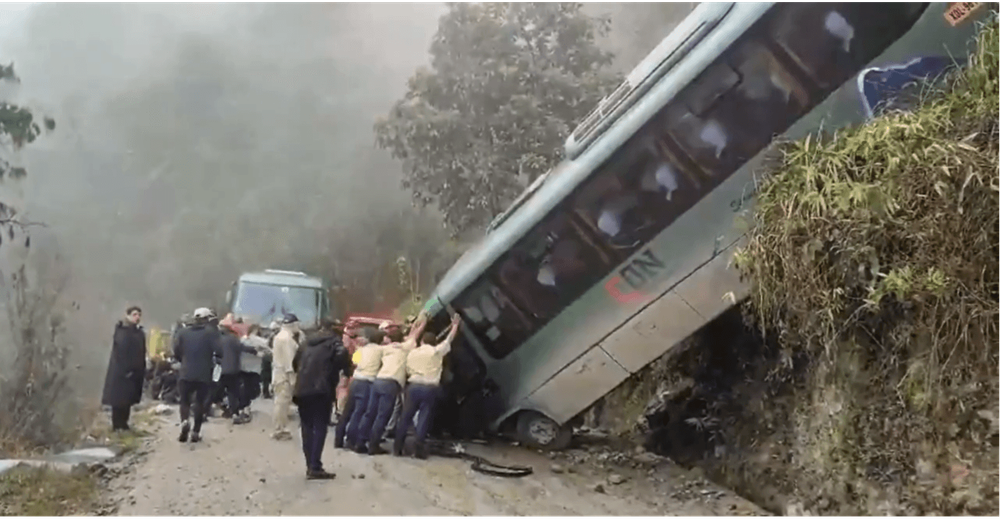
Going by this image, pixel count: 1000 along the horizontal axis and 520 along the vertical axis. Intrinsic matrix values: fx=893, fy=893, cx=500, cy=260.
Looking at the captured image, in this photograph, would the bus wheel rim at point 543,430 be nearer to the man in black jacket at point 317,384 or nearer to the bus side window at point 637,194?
the bus side window at point 637,194

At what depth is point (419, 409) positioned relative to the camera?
4.10 meters

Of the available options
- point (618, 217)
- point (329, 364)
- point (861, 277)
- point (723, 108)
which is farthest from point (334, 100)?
point (861, 277)

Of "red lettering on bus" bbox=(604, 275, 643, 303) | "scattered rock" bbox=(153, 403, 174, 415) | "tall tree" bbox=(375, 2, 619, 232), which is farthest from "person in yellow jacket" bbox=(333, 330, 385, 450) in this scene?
"red lettering on bus" bbox=(604, 275, 643, 303)

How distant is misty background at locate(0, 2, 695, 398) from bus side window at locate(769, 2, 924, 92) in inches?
72.2

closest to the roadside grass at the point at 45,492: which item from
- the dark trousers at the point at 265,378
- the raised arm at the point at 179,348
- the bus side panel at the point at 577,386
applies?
the raised arm at the point at 179,348

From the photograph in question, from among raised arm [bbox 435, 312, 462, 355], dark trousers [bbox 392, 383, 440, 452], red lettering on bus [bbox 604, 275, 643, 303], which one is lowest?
red lettering on bus [bbox 604, 275, 643, 303]

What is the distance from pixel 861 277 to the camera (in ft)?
11.6

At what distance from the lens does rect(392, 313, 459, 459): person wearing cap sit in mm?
4039

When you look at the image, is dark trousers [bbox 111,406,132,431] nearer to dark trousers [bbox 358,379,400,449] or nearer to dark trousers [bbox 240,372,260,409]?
dark trousers [bbox 240,372,260,409]

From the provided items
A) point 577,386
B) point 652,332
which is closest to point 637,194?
point 652,332

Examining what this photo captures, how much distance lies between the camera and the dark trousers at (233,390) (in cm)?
351

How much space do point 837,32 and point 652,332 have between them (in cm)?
158

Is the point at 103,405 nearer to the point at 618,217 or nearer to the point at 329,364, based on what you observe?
the point at 329,364

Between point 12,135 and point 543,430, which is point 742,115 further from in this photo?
point 12,135
